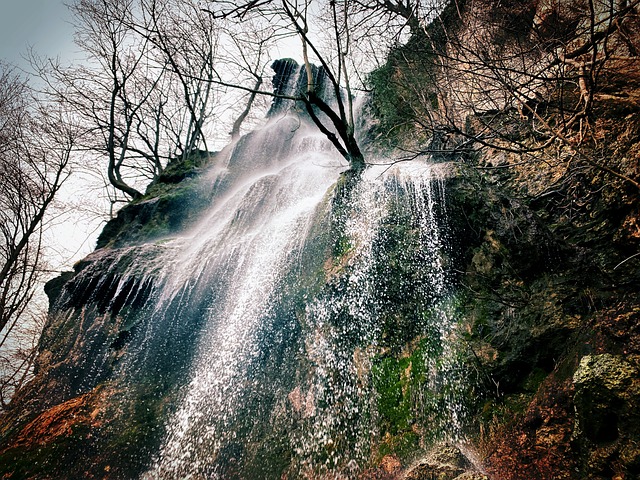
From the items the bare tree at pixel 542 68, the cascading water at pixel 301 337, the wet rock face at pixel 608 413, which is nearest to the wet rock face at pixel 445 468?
the cascading water at pixel 301 337

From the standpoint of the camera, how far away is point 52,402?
6770 millimetres

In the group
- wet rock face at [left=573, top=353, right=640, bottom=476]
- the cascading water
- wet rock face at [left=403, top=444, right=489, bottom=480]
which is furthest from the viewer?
the cascading water

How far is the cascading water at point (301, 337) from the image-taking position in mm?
4227

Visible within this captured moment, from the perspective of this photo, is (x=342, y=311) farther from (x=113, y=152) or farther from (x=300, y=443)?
(x=113, y=152)

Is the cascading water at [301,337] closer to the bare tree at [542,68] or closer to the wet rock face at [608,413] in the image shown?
the wet rock face at [608,413]

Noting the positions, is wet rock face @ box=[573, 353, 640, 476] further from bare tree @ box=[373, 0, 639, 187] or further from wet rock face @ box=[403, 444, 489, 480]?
bare tree @ box=[373, 0, 639, 187]

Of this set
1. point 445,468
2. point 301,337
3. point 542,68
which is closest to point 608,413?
point 445,468

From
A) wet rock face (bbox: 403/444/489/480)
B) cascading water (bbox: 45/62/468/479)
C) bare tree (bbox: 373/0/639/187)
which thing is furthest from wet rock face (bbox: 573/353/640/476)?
bare tree (bbox: 373/0/639/187)

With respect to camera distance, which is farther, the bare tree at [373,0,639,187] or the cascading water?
the cascading water

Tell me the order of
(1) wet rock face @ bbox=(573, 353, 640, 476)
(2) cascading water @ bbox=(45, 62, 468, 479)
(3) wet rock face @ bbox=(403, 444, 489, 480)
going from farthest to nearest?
1. (2) cascading water @ bbox=(45, 62, 468, 479)
2. (3) wet rock face @ bbox=(403, 444, 489, 480)
3. (1) wet rock face @ bbox=(573, 353, 640, 476)

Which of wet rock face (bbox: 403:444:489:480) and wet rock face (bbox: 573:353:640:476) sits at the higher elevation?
wet rock face (bbox: 573:353:640:476)

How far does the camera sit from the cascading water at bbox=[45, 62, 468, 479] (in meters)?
4.23

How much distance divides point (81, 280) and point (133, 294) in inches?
67.7

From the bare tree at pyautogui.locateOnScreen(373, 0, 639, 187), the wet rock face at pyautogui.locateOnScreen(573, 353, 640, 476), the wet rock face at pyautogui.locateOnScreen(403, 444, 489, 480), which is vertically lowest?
the wet rock face at pyautogui.locateOnScreen(403, 444, 489, 480)
